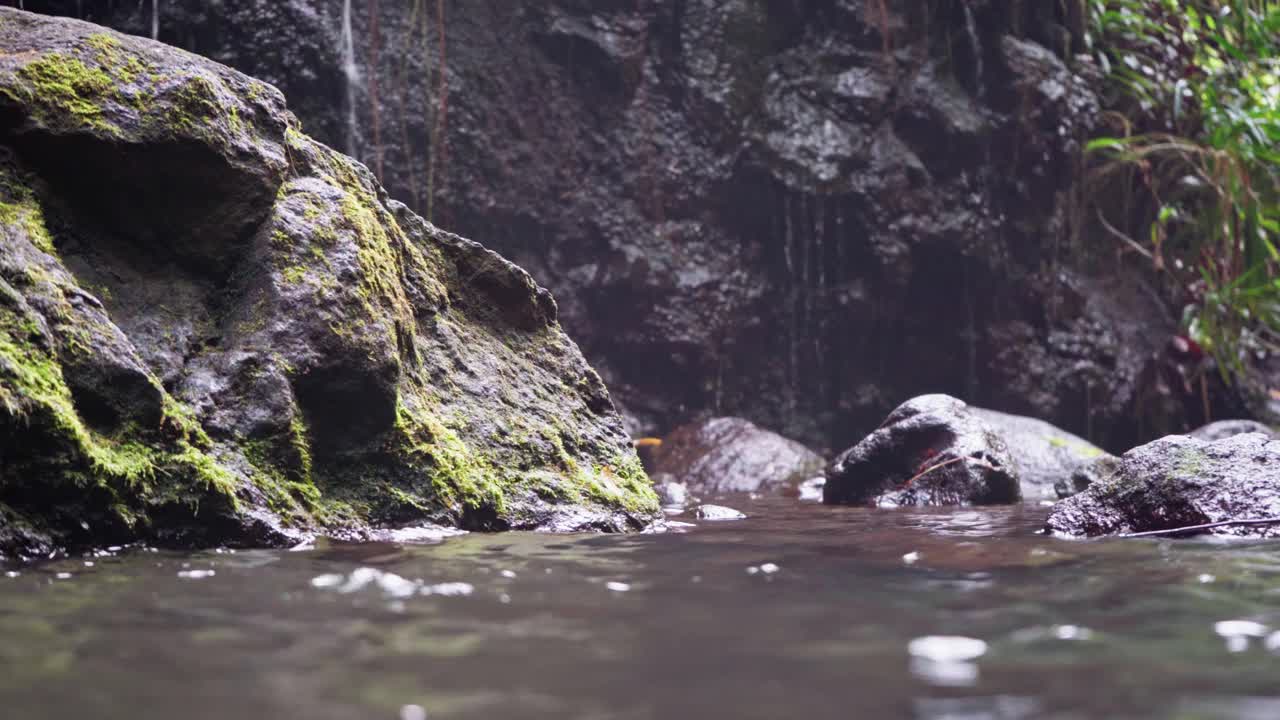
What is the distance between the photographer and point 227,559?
2625 mm

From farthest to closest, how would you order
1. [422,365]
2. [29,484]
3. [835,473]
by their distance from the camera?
1. [835,473]
2. [422,365]
3. [29,484]

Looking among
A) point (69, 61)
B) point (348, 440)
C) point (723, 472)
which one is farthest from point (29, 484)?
point (723, 472)

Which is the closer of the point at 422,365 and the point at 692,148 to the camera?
the point at 422,365

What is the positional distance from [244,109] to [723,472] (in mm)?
5014

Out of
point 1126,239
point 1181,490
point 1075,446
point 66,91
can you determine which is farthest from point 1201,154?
point 66,91

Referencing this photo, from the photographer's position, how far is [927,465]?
20.2 feet

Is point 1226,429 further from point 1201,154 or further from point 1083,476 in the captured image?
point 1083,476

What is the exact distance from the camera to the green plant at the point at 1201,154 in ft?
28.2

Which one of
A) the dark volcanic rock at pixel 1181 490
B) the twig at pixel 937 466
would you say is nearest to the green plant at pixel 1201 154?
the twig at pixel 937 466

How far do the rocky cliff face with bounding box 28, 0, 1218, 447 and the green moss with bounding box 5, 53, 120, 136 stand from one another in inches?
208

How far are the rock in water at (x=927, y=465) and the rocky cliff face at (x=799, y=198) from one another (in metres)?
3.03

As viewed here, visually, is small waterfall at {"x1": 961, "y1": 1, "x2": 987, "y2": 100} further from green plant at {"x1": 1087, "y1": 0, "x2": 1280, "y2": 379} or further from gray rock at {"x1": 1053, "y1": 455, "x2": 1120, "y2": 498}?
gray rock at {"x1": 1053, "y1": 455, "x2": 1120, "y2": 498}

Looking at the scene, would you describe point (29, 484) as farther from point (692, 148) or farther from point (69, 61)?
point (692, 148)

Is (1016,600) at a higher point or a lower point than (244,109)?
lower
